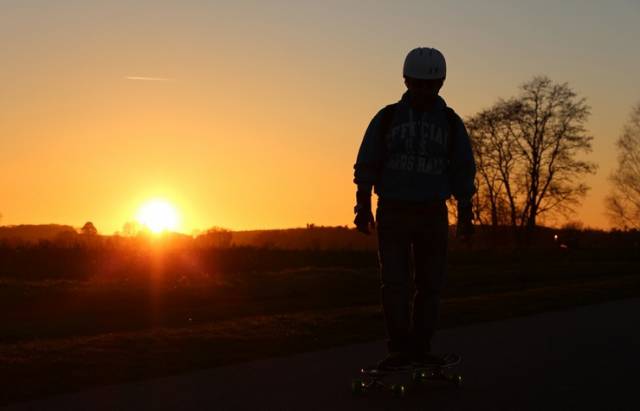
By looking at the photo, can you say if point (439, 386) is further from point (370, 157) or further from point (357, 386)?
point (370, 157)

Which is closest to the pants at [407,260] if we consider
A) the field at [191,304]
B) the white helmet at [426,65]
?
the white helmet at [426,65]

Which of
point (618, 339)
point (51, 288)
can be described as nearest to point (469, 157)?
point (618, 339)

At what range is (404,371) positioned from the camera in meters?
6.70

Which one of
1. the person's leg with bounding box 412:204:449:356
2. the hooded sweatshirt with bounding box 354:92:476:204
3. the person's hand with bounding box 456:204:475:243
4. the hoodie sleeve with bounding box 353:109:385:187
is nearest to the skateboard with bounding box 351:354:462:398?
the person's leg with bounding box 412:204:449:356

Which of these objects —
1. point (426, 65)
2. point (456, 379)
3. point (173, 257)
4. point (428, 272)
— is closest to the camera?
point (426, 65)

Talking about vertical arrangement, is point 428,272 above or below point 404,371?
above

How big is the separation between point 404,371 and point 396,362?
110mm

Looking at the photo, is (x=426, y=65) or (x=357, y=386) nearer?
(x=357, y=386)

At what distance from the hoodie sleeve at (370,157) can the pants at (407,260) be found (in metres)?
0.20

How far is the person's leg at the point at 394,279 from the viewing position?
6.74m

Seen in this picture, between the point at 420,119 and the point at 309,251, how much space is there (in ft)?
153

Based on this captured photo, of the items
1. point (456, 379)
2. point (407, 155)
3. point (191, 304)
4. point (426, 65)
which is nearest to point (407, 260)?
point (407, 155)

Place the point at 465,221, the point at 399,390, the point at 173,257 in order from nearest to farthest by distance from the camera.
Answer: the point at 399,390 → the point at 465,221 → the point at 173,257

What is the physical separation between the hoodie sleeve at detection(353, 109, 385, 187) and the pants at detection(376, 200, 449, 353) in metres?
0.20
